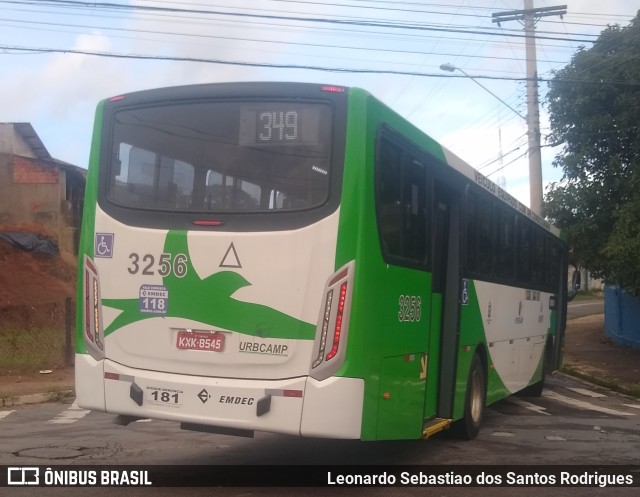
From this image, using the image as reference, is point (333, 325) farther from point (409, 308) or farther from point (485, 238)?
point (485, 238)

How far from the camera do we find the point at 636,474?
26.9ft

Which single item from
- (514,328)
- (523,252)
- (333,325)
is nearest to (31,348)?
(514,328)

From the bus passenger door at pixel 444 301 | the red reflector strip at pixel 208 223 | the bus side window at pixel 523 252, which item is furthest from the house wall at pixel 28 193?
the red reflector strip at pixel 208 223

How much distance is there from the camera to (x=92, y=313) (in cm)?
735

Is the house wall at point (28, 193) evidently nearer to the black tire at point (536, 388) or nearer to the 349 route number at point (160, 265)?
the black tire at point (536, 388)

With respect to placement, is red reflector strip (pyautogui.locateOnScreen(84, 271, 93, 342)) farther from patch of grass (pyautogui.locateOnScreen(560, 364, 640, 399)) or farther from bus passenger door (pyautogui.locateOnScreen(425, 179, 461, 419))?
patch of grass (pyautogui.locateOnScreen(560, 364, 640, 399))

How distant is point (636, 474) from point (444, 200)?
132 inches

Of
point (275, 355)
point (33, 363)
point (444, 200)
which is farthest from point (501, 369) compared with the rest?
point (33, 363)

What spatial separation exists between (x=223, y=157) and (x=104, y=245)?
1346mm

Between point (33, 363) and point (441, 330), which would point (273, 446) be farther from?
point (33, 363)

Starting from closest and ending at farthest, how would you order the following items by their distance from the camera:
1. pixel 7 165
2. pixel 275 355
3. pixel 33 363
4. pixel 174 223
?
pixel 275 355 → pixel 174 223 → pixel 33 363 → pixel 7 165

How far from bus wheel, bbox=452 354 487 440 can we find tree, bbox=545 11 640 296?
34.0ft

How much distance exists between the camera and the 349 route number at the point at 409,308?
7347 millimetres

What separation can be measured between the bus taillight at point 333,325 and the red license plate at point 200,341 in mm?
825
